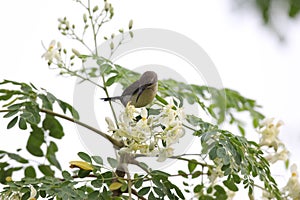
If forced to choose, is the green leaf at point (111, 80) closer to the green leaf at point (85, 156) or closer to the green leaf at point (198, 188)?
the green leaf at point (85, 156)

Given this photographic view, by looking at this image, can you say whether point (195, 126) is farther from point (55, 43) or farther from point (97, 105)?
point (55, 43)

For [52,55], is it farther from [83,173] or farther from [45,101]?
[83,173]

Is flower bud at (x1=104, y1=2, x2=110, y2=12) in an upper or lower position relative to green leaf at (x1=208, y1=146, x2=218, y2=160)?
upper

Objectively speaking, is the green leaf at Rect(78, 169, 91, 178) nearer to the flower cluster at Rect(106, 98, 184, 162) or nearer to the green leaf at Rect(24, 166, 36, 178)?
the flower cluster at Rect(106, 98, 184, 162)

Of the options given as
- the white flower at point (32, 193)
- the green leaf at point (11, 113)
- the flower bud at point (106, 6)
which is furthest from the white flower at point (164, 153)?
the flower bud at point (106, 6)

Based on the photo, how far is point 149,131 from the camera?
0.82m

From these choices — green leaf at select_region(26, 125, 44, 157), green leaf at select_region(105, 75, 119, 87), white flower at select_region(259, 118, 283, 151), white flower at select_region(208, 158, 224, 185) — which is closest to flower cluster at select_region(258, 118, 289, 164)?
white flower at select_region(259, 118, 283, 151)

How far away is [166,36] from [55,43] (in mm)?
346

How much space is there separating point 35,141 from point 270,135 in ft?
1.74

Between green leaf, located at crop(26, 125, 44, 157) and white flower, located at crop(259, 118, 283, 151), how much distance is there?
→ 50 cm

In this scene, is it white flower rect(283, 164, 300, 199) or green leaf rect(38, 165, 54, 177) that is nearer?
white flower rect(283, 164, 300, 199)

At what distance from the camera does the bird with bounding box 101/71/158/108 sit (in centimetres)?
85

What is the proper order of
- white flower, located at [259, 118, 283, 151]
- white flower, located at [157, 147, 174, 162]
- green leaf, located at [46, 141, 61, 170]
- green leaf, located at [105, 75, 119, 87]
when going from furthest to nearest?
green leaf, located at [46, 141, 61, 170]
white flower, located at [259, 118, 283, 151]
green leaf, located at [105, 75, 119, 87]
white flower, located at [157, 147, 174, 162]

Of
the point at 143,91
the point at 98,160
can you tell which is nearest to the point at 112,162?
the point at 98,160
